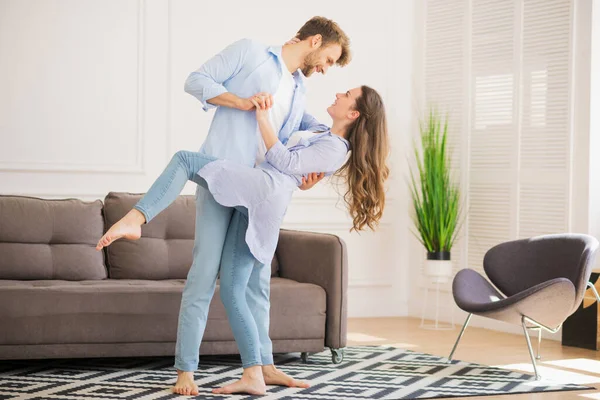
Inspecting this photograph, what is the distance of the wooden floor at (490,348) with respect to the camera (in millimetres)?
4438

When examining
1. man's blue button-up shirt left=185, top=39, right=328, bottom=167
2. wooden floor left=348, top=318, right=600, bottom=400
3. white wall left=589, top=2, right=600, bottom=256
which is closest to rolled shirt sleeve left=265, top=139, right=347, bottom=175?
man's blue button-up shirt left=185, top=39, right=328, bottom=167

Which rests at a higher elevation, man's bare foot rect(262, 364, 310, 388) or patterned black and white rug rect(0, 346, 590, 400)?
man's bare foot rect(262, 364, 310, 388)

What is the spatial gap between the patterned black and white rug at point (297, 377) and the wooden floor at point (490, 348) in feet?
0.61

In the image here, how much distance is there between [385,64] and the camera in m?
6.59

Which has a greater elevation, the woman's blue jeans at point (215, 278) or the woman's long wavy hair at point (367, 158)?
the woman's long wavy hair at point (367, 158)

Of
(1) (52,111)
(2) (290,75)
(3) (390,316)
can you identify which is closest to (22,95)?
(1) (52,111)

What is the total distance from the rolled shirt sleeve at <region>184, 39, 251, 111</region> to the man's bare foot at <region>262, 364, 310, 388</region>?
1.12 m

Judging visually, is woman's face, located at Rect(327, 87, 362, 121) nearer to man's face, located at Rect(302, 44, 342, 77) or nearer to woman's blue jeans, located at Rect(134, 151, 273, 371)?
man's face, located at Rect(302, 44, 342, 77)

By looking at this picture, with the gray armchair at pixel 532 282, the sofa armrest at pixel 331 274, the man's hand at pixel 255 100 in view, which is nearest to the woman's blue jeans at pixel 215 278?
the man's hand at pixel 255 100

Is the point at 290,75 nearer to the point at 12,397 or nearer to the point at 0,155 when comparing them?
the point at 12,397

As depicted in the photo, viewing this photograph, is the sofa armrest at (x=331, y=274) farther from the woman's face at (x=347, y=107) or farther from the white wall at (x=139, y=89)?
the white wall at (x=139, y=89)

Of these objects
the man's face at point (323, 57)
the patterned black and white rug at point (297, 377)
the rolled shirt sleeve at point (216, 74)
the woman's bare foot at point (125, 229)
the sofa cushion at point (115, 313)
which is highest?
the man's face at point (323, 57)

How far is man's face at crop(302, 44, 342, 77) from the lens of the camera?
3.64 meters

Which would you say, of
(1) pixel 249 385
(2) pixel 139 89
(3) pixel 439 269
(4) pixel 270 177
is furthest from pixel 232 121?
(3) pixel 439 269
